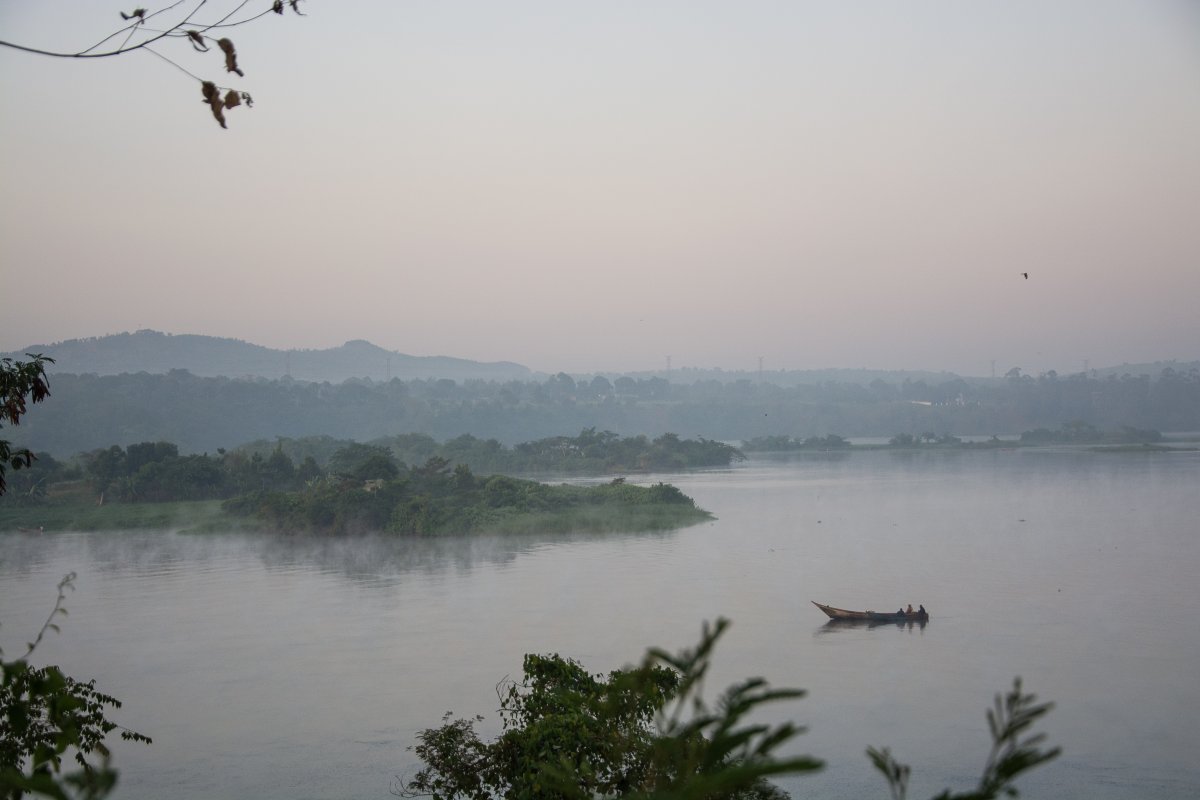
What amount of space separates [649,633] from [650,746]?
1759 cm

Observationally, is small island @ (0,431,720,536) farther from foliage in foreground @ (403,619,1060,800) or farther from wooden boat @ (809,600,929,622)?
foliage in foreground @ (403,619,1060,800)

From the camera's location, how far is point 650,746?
2555 millimetres

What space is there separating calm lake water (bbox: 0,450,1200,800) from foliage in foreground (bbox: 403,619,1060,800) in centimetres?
370

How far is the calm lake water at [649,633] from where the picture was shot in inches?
536

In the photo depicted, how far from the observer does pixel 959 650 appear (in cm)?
1877

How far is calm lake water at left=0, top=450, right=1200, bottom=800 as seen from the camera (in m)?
13.6

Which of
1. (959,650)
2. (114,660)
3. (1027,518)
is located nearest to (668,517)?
(1027,518)

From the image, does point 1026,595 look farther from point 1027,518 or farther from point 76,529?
point 76,529

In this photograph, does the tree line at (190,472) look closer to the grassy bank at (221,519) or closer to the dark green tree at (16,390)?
the grassy bank at (221,519)

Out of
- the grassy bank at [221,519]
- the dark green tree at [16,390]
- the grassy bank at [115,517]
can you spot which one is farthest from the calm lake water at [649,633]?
the dark green tree at [16,390]

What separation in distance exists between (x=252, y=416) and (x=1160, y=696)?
59.8 metres

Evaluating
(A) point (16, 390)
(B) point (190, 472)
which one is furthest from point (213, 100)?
(B) point (190, 472)

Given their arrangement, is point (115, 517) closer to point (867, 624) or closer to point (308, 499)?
point (308, 499)

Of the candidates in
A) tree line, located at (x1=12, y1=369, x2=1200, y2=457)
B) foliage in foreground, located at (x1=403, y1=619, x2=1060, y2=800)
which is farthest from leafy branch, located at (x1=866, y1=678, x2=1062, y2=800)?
tree line, located at (x1=12, y1=369, x2=1200, y2=457)
